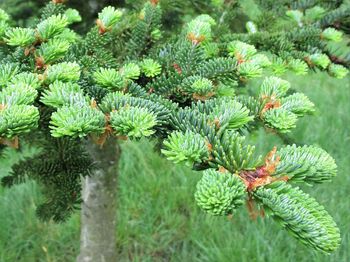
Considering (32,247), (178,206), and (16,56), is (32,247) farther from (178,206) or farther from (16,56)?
(16,56)

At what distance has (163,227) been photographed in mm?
2775

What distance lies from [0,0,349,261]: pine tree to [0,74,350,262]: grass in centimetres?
134

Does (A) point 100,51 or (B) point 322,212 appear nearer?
(B) point 322,212

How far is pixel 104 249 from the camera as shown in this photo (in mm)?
2086

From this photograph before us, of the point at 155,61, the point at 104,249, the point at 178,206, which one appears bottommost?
the point at 178,206

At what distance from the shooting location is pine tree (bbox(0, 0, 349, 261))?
2.03 feet

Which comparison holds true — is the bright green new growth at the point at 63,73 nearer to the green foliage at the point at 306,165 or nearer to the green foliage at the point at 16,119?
the green foliage at the point at 16,119

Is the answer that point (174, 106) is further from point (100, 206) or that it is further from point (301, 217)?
point (100, 206)

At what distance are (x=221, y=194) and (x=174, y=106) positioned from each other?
235mm

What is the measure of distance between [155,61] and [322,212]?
0.52m

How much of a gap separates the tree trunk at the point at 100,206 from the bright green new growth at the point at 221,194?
1.18 metres

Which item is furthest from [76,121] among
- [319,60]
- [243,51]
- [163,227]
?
[163,227]

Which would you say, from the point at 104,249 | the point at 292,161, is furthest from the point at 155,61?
the point at 104,249

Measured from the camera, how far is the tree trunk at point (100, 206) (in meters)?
1.82
